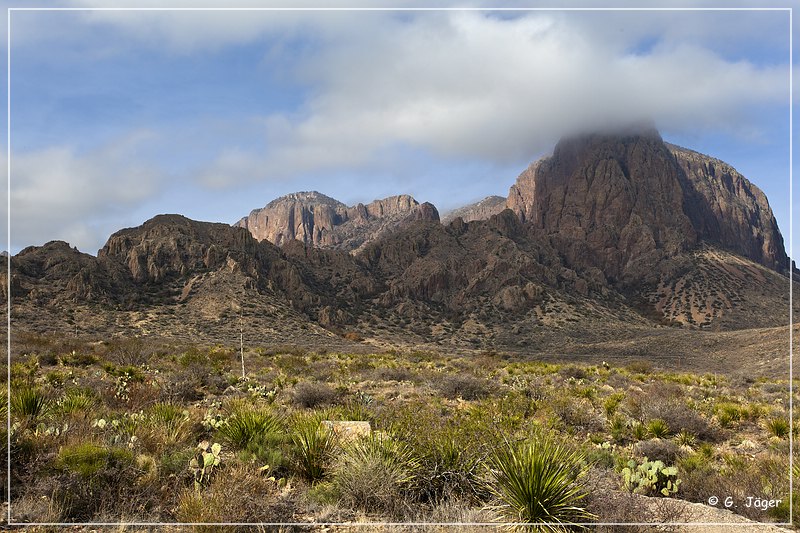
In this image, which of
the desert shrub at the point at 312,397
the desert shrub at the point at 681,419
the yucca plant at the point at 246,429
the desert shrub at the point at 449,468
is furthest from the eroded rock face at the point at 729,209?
the yucca plant at the point at 246,429

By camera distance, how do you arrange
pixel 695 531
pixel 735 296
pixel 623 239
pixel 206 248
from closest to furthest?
pixel 695 531
pixel 206 248
pixel 735 296
pixel 623 239

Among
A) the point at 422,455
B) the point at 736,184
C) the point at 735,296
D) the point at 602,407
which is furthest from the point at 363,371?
the point at 736,184

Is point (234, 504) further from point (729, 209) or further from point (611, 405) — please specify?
point (729, 209)

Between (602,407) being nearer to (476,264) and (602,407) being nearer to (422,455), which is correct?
(422,455)

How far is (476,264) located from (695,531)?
8902 centimetres

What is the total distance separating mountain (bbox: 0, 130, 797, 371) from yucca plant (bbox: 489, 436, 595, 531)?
40067 mm

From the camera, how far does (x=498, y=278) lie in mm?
88812

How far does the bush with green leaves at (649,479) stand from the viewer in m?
7.60

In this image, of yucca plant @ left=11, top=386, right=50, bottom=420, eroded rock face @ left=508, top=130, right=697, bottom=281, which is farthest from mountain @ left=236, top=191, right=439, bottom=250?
yucca plant @ left=11, top=386, right=50, bottom=420

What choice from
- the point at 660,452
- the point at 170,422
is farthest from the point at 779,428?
the point at 170,422

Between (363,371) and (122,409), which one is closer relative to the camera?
(122,409)

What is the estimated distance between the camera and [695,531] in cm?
599

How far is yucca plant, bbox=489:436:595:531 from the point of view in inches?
226

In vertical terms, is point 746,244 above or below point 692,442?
above
